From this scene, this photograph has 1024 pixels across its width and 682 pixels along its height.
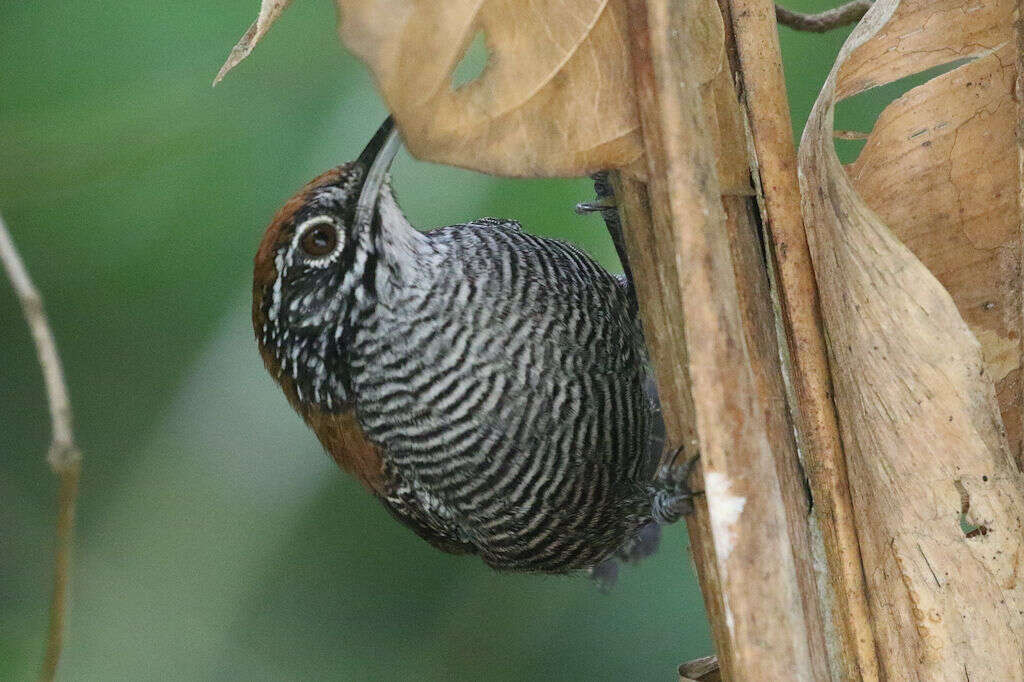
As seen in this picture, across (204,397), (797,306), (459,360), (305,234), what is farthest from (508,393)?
(204,397)

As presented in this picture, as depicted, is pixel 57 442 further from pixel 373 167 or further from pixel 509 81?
pixel 373 167

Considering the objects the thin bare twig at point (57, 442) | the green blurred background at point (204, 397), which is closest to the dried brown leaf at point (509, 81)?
the thin bare twig at point (57, 442)

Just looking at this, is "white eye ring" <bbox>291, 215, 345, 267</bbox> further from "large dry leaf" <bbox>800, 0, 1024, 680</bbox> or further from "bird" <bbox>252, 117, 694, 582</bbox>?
"large dry leaf" <bbox>800, 0, 1024, 680</bbox>

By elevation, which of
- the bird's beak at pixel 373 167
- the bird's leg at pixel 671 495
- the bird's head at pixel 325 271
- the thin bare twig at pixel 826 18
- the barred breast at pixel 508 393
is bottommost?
the bird's leg at pixel 671 495

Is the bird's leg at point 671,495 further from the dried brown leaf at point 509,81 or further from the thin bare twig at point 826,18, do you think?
the thin bare twig at point 826,18

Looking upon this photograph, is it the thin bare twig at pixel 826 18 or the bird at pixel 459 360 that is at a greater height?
the thin bare twig at pixel 826 18

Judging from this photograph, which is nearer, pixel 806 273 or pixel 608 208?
pixel 806 273
